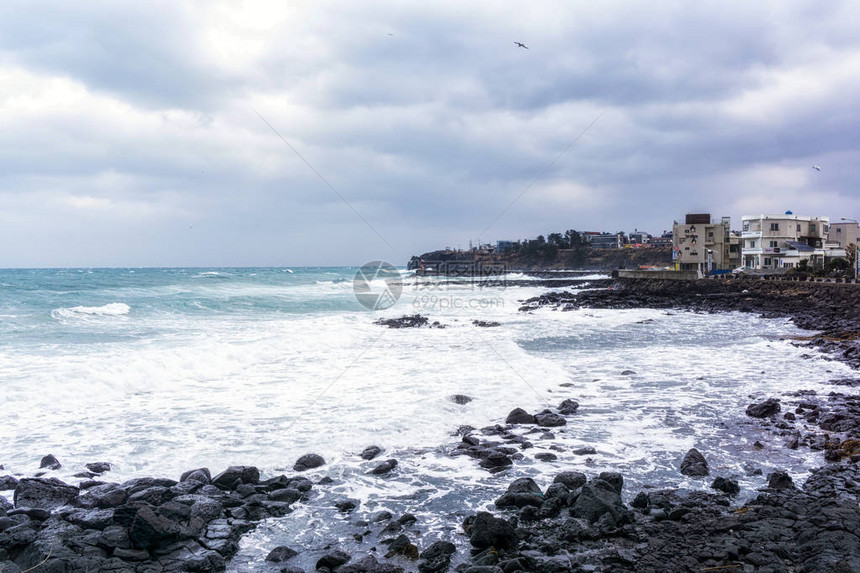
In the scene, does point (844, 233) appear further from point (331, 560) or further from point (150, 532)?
point (150, 532)

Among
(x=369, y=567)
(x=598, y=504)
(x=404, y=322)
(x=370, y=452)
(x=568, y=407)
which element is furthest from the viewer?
(x=404, y=322)

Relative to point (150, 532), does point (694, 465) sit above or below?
below

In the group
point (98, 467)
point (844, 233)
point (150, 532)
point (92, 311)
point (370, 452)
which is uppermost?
point (844, 233)

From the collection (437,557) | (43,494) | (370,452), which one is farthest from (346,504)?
(43,494)

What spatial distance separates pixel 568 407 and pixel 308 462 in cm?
473

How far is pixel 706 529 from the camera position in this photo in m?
4.87

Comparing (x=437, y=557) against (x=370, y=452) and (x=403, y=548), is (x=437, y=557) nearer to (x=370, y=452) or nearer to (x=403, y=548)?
(x=403, y=548)

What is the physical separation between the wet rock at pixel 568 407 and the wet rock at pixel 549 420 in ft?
1.54

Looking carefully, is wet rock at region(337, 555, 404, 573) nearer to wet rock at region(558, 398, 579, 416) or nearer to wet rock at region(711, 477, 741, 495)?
wet rock at region(711, 477, 741, 495)

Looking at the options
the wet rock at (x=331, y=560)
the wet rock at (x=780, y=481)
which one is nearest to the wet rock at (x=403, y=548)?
the wet rock at (x=331, y=560)

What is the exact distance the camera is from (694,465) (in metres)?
6.42

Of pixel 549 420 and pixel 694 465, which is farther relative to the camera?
pixel 549 420

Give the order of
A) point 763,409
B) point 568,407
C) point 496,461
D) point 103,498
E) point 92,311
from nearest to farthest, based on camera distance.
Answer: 1. point 103,498
2. point 496,461
3. point 763,409
4. point 568,407
5. point 92,311

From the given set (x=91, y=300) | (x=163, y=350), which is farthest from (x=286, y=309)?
(x=163, y=350)
